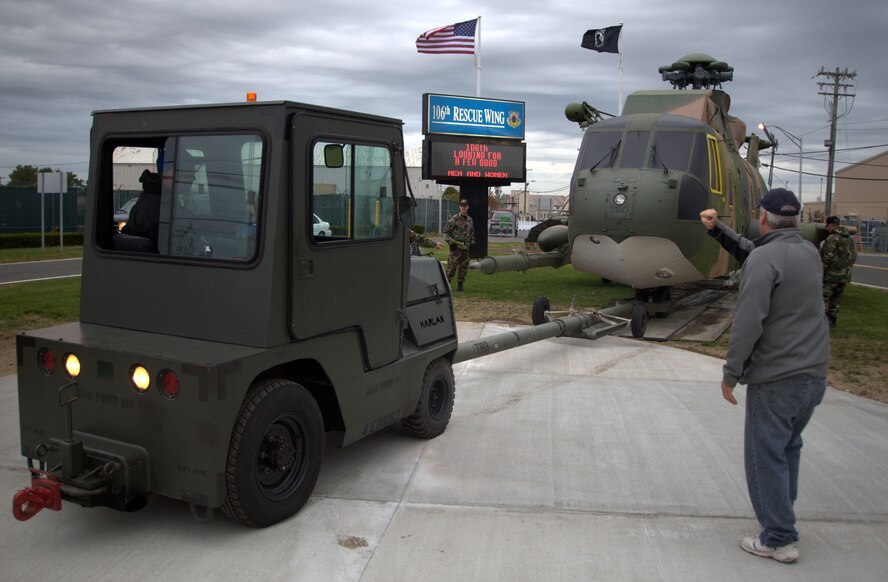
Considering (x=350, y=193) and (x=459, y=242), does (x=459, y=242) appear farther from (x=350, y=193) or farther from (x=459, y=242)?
(x=350, y=193)

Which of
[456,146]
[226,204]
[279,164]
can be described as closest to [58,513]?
[226,204]

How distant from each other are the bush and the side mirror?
25782mm

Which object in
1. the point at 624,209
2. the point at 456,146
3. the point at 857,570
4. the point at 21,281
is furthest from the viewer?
the point at 456,146

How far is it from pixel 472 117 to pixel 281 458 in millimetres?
17811

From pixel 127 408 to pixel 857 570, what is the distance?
3944mm

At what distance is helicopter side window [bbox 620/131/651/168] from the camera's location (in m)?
10.4

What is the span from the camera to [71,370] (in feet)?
13.7

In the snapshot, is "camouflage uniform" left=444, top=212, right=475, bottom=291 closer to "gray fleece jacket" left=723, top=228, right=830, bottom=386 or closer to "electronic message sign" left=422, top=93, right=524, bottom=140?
"electronic message sign" left=422, top=93, right=524, bottom=140

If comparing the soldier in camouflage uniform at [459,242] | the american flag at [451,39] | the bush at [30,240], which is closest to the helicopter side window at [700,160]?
the soldier in camouflage uniform at [459,242]

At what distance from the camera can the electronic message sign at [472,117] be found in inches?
813

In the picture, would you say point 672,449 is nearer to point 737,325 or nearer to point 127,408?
point 737,325

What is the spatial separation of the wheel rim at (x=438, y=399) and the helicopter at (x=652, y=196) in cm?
449

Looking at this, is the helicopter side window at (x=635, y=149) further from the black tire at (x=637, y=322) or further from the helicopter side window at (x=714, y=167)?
the black tire at (x=637, y=322)

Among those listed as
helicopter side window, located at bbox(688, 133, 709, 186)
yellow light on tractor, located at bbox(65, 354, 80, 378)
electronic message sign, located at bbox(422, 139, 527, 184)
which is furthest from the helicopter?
electronic message sign, located at bbox(422, 139, 527, 184)
